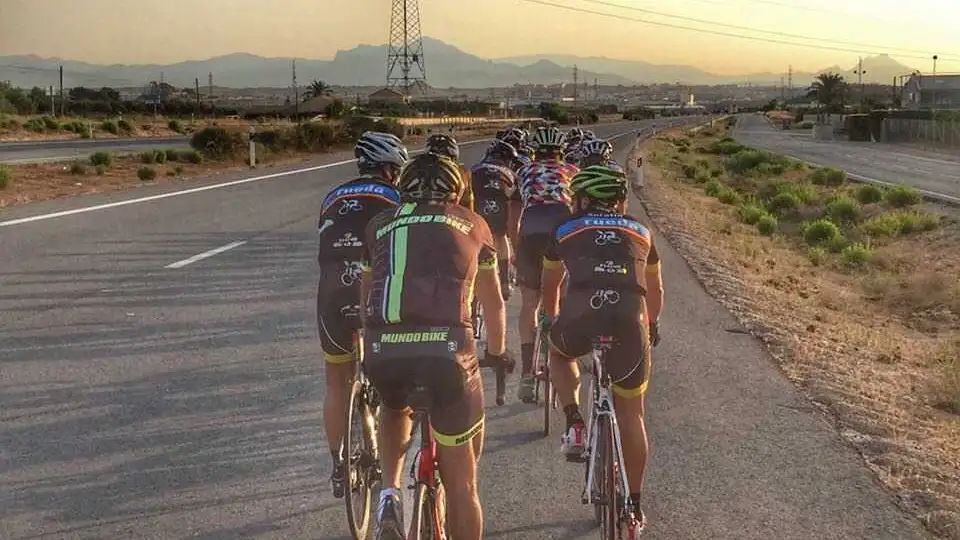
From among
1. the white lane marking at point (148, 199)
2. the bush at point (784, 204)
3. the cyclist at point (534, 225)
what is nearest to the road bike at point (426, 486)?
the cyclist at point (534, 225)

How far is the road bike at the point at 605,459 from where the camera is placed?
14.5ft

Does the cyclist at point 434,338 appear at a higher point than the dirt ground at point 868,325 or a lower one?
higher

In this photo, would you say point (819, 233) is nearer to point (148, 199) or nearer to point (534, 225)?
point (148, 199)

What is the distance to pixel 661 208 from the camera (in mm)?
23172

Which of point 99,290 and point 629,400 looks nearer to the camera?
point 629,400

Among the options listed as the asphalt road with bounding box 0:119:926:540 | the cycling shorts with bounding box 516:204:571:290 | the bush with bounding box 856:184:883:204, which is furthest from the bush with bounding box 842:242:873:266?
the cycling shorts with bounding box 516:204:571:290

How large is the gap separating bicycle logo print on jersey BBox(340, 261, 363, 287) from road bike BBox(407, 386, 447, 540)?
1287 millimetres

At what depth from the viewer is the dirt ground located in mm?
6273

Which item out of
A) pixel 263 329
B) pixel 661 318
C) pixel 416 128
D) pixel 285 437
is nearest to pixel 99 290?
pixel 263 329

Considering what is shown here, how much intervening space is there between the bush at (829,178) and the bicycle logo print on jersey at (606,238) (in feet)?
115

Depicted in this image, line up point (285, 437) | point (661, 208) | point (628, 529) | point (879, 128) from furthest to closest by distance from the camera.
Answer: point (879, 128)
point (661, 208)
point (285, 437)
point (628, 529)

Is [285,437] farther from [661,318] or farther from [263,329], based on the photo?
[661,318]

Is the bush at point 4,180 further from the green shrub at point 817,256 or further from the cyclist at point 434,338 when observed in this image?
the cyclist at point 434,338

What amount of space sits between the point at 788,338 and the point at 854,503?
469 centimetres
